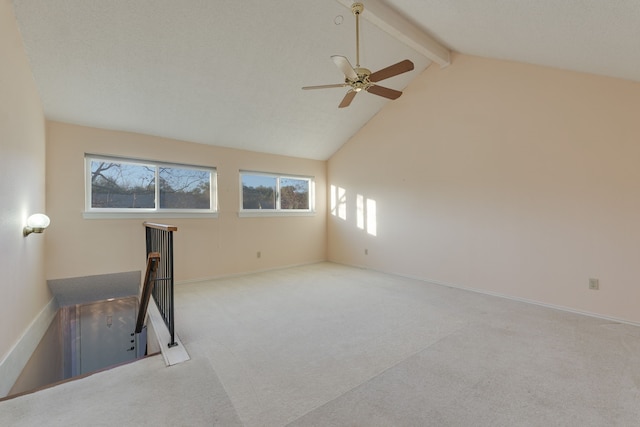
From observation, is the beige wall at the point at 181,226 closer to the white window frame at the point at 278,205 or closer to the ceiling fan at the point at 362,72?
the white window frame at the point at 278,205

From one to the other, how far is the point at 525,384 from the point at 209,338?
8.07 feet

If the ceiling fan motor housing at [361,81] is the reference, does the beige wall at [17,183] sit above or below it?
below

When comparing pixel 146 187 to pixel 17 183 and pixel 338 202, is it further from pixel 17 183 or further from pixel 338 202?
pixel 338 202

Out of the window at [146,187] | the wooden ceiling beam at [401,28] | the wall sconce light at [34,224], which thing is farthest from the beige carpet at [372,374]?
the wooden ceiling beam at [401,28]

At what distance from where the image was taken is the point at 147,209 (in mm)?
4289

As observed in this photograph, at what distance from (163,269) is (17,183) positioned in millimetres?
1441

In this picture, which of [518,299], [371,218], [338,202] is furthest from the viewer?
[338,202]

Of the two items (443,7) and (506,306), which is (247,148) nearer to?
(443,7)

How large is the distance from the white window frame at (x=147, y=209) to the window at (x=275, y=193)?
20.5 inches

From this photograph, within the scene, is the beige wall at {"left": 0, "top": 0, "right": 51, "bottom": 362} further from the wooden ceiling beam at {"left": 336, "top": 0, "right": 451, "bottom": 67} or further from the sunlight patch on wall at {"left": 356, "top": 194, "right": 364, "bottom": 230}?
the sunlight patch on wall at {"left": 356, "top": 194, "right": 364, "bottom": 230}

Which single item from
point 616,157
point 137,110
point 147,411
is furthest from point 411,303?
point 137,110

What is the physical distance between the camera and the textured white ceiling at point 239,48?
95.3 inches

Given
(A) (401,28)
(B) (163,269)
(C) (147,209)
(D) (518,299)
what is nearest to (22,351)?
(B) (163,269)

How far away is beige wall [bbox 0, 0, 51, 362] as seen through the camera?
2.16 meters
